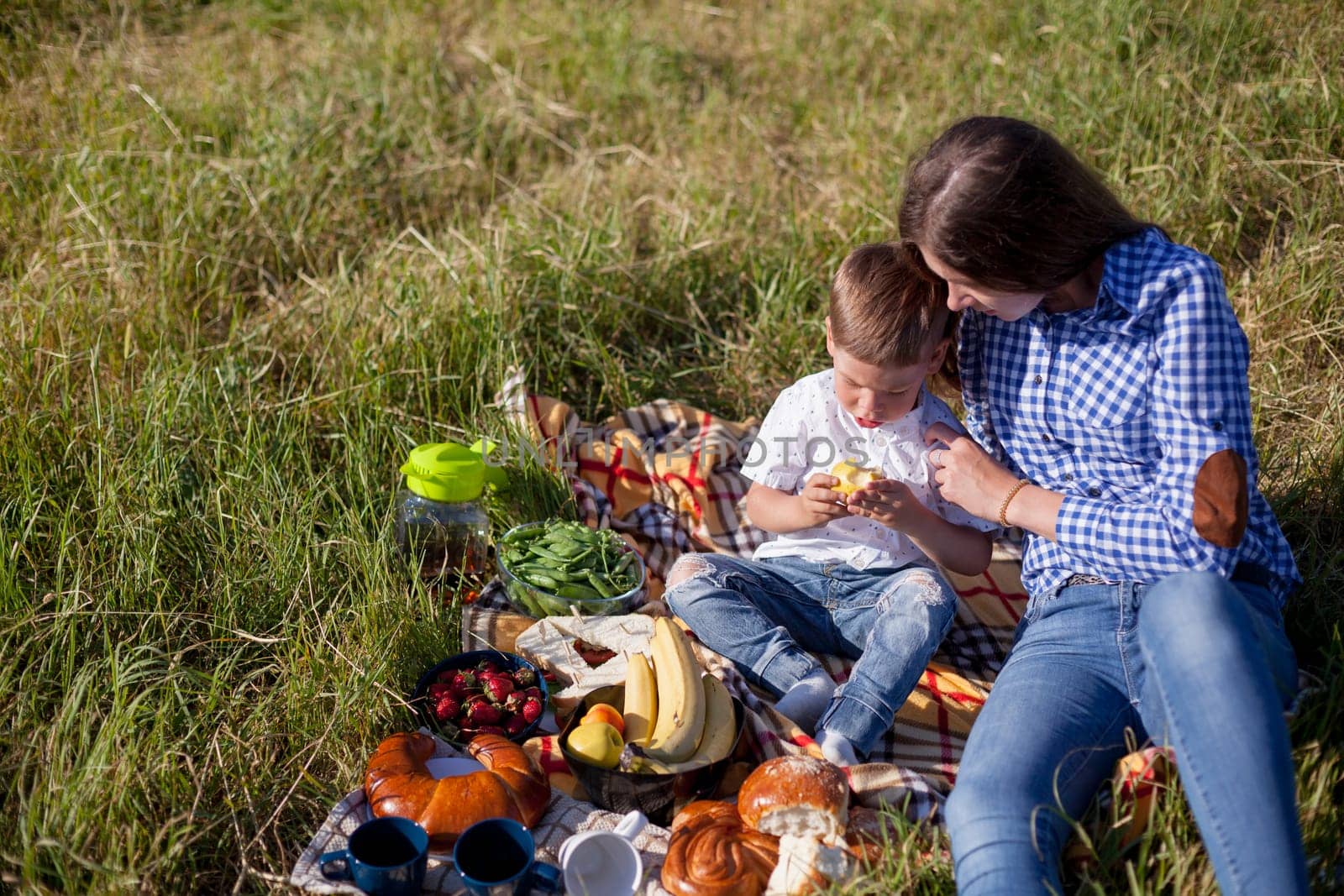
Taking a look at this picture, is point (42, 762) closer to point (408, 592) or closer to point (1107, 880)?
point (408, 592)

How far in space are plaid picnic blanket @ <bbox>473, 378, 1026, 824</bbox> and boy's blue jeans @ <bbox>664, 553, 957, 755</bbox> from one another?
8cm

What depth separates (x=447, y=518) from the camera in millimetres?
3842

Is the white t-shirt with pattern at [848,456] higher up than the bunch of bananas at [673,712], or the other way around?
the white t-shirt with pattern at [848,456]

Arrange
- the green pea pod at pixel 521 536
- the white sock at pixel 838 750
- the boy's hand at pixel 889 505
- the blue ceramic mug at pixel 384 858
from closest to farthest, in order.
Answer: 1. the blue ceramic mug at pixel 384 858
2. the white sock at pixel 838 750
3. the boy's hand at pixel 889 505
4. the green pea pod at pixel 521 536

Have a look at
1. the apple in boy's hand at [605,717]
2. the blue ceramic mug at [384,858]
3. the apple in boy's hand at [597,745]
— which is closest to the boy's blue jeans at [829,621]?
the apple in boy's hand at [605,717]

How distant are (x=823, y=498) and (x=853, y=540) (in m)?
0.36

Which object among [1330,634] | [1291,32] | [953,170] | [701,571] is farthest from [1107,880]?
[1291,32]

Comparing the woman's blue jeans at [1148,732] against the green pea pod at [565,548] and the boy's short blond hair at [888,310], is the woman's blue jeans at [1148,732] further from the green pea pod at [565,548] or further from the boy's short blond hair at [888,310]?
the green pea pod at [565,548]

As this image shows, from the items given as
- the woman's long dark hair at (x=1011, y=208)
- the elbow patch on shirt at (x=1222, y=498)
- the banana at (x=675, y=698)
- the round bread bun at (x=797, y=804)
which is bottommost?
the banana at (x=675, y=698)

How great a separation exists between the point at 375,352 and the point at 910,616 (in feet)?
7.87

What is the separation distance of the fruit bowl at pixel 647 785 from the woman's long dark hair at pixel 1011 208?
1346mm

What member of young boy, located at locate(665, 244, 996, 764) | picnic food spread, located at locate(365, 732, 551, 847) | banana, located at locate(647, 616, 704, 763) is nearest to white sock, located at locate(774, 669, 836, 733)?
young boy, located at locate(665, 244, 996, 764)

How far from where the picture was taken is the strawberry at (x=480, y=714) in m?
3.00

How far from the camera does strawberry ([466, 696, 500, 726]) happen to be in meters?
3.00
